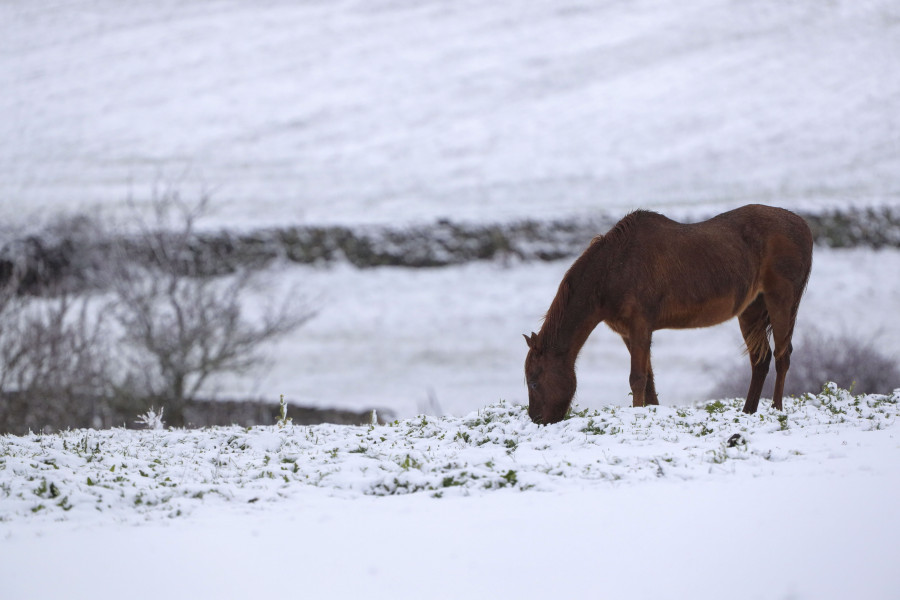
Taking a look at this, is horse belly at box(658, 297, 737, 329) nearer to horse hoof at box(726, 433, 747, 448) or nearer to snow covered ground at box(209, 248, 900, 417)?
horse hoof at box(726, 433, 747, 448)

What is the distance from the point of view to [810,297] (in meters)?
31.0

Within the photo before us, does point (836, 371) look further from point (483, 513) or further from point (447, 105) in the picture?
point (447, 105)

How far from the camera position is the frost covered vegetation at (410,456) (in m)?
6.77

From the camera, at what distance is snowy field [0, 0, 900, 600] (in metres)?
5.38

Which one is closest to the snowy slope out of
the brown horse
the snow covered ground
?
the snow covered ground

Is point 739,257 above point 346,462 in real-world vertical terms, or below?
above

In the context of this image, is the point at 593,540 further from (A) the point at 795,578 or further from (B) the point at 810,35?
(B) the point at 810,35

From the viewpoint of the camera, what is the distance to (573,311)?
29.9 feet

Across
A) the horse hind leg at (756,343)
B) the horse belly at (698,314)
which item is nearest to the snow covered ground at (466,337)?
the horse hind leg at (756,343)

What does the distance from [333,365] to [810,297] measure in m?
17.0

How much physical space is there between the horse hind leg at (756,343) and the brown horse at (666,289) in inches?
0.5

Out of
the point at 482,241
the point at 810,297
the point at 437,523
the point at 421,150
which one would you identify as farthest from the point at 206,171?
the point at 437,523

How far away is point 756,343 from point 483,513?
531 centimetres

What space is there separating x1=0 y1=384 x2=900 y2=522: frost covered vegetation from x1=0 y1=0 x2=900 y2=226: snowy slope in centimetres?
2907
